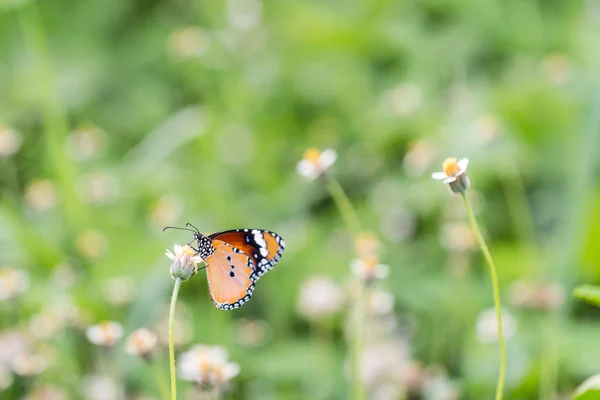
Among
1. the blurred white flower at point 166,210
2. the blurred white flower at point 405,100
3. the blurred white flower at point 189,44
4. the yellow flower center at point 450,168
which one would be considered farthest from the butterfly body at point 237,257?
the blurred white flower at point 189,44

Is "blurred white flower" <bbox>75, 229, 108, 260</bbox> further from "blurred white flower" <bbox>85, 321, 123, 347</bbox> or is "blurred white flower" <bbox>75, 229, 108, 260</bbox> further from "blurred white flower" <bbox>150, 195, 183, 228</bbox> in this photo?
"blurred white flower" <bbox>85, 321, 123, 347</bbox>

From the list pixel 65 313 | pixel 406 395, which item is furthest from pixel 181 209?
pixel 406 395

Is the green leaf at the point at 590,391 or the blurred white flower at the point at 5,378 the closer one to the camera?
the green leaf at the point at 590,391

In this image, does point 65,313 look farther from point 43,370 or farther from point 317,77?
point 317,77

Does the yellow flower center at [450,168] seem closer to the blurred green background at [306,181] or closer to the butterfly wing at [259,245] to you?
the butterfly wing at [259,245]

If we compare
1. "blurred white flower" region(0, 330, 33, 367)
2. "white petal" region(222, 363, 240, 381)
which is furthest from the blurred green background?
"white petal" region(222, 363, 240, 381)
